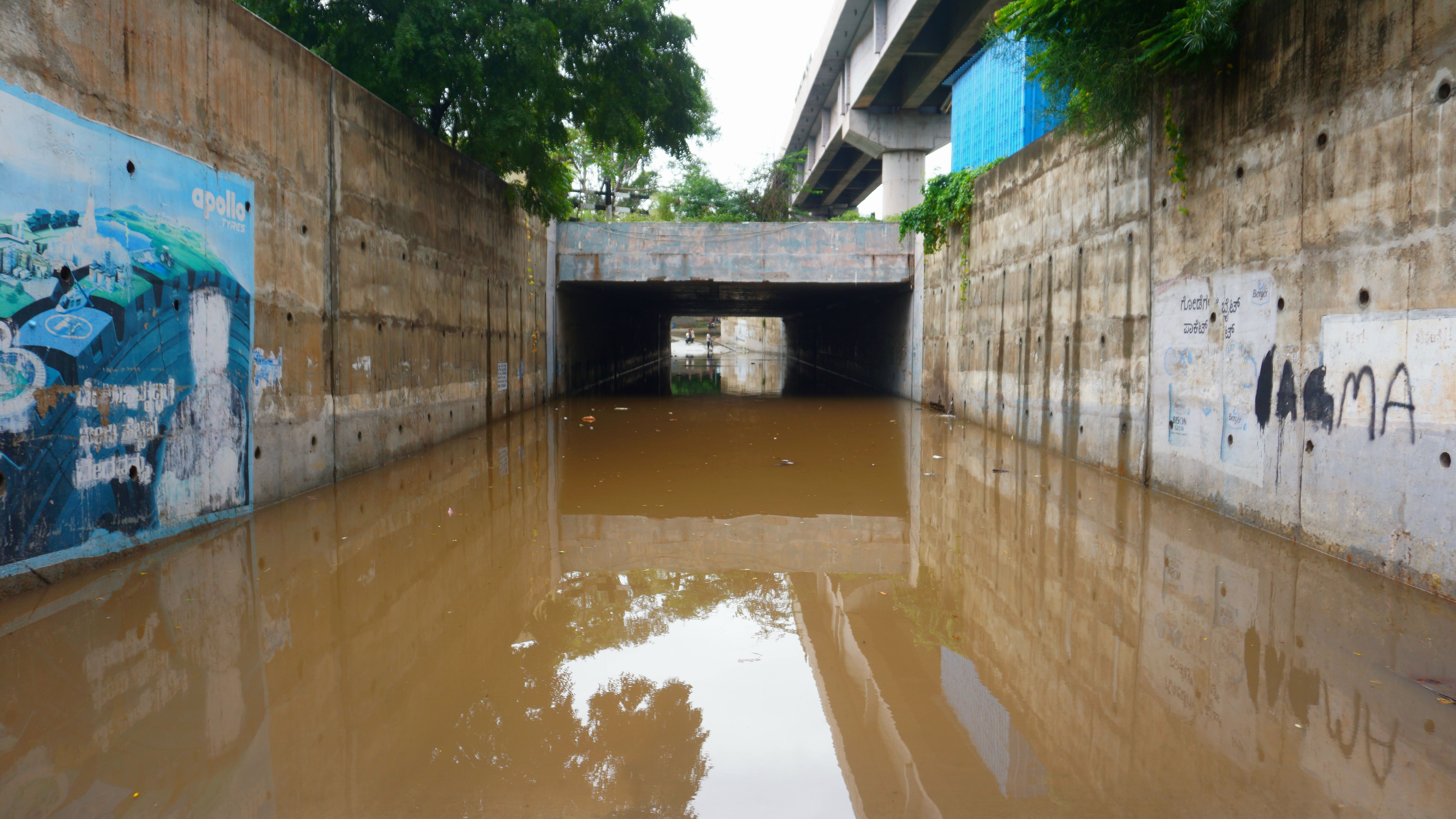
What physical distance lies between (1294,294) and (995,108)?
1006cm

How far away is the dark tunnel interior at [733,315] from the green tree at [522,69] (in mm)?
6173

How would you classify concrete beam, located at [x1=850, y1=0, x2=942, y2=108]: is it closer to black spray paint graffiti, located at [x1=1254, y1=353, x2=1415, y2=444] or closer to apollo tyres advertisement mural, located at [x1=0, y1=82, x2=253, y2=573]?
black spray paint graffiti, located at [x1=1254, y1=353, x2=1415, y2=444]

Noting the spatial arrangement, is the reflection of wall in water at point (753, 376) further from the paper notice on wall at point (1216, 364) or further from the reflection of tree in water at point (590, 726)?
the reflection of tree in water at point (590, 726)

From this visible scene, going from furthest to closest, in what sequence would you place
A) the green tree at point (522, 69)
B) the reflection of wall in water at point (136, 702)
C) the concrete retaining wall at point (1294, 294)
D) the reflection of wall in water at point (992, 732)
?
the green tree at point (522, 69) → the concrete retaining wall at point (1294, 294) → the reflection of wall in water at point (992, 732) → the reflection of wall in water at point (136, 702)

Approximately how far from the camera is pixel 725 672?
425cm

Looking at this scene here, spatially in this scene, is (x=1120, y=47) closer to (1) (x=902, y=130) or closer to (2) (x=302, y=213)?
(2) (x=302, y=213)

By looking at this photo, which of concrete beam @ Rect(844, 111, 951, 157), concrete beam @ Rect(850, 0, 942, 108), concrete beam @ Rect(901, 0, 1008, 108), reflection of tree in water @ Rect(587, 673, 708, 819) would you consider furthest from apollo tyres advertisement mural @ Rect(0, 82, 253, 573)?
concrete beam @ Rect(844, 111, 951, 157)

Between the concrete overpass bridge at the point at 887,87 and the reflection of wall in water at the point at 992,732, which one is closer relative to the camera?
the reflection of wall in water at the point at 992,732

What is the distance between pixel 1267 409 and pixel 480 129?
1138cm

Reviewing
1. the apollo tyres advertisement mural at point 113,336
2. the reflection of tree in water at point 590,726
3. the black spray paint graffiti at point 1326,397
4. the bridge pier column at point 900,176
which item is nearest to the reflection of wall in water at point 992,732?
the reflection of tree in water at point 590,726

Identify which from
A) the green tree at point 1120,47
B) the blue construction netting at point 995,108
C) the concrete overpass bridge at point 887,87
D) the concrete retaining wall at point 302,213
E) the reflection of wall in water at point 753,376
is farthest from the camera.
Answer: the reflection of wall in water at point 753,376

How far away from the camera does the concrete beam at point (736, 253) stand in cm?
2033

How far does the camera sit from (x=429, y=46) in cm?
1148

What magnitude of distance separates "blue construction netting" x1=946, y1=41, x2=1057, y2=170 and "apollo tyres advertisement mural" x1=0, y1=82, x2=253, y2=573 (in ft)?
33.5
